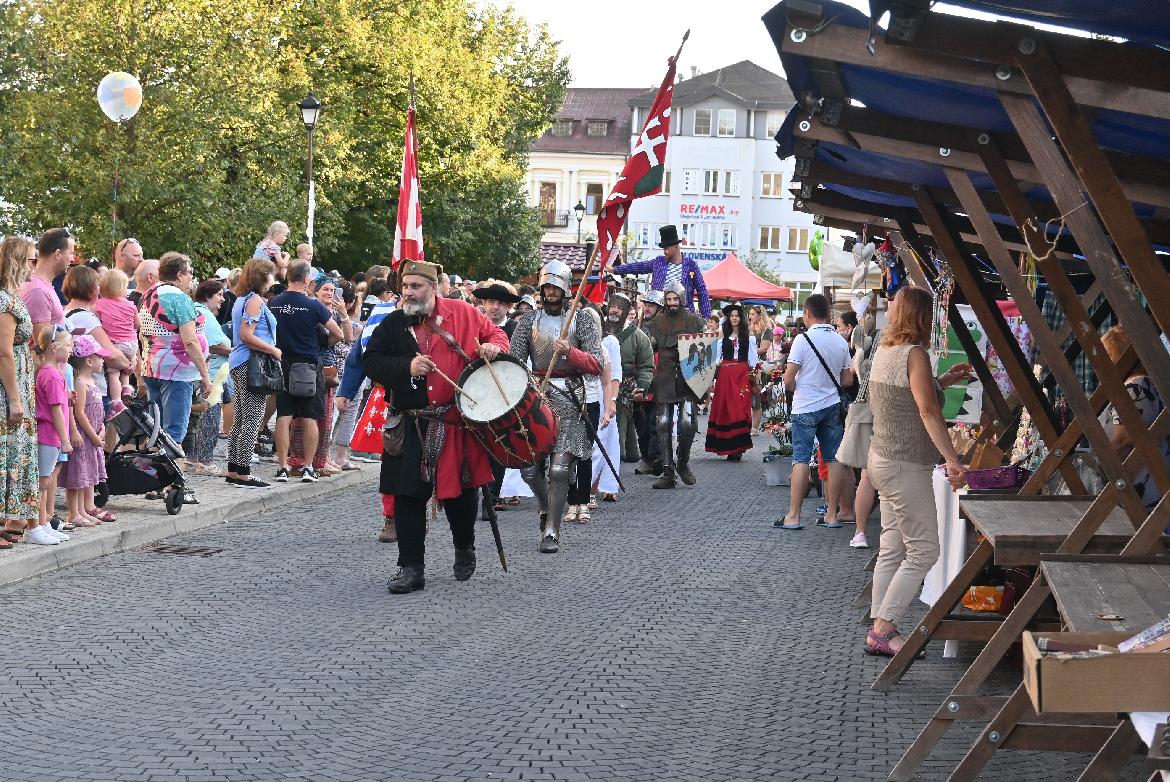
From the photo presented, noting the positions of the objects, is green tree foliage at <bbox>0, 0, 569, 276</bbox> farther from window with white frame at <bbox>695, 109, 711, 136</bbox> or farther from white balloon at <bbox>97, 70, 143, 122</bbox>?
window with white frame at <bbox>695, 109, 711, 136</bbox>

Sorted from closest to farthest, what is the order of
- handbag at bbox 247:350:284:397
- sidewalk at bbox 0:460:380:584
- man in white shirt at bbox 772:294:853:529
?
sidewalk at bbox 0:460:380:584 < man in white shirt at bbox 772:294:853:529 < handbag at bbox 247:350:284:397

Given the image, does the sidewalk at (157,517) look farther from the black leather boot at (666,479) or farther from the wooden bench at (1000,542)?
the wooden bench at (1000,542)

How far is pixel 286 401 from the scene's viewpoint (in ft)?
51.5

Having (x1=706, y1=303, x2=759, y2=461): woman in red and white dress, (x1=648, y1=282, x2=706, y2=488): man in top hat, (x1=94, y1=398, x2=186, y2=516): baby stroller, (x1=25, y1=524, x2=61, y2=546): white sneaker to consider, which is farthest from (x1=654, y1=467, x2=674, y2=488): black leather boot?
(x1=25, y1=524, x2=61, y2=546): white sneaker

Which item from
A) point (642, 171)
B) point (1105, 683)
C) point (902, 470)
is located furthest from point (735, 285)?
point (1105, 683)

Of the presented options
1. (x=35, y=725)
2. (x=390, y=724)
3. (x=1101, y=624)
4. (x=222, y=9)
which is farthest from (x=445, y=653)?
(x=222, y=9)

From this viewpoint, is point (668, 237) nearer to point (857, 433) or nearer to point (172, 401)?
point (172, 401)

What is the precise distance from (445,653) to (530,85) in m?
57.1

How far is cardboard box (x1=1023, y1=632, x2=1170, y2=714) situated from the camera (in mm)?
3910

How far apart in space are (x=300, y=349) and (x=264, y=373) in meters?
0.49

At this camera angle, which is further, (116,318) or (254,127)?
(254,127)

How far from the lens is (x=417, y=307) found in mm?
10188

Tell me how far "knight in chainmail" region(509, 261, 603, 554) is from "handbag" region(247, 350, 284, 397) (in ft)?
11.0

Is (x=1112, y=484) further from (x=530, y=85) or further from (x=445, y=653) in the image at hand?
(x=530, y=85)
